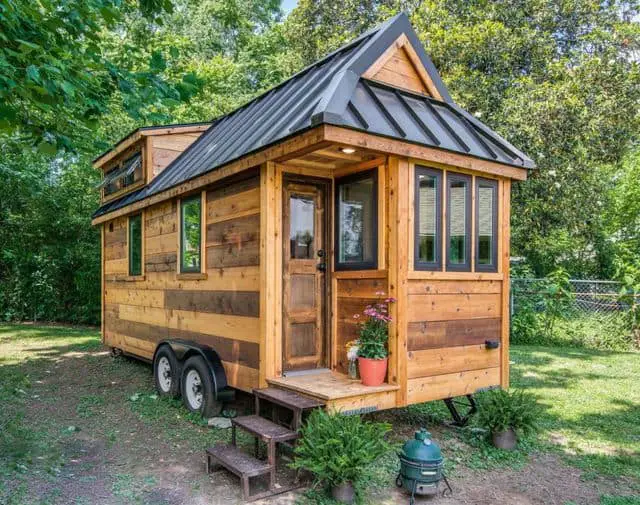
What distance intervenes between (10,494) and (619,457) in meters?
4.74

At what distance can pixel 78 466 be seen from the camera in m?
4.04

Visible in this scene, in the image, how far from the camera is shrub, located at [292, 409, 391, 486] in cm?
329

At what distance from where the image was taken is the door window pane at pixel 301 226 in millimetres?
4977

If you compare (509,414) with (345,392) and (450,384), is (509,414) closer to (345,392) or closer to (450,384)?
(450,384)

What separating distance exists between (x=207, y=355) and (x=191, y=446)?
95 centimetres

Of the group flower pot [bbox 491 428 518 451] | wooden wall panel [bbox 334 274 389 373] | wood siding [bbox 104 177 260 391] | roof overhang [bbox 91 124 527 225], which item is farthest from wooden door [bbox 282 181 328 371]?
flower pot [bbox 491 428 518 451]

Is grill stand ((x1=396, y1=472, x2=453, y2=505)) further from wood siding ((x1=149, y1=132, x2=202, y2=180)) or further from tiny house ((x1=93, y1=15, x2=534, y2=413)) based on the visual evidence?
wood siding ((x1=149, y1=132, x2=202, y2=180))

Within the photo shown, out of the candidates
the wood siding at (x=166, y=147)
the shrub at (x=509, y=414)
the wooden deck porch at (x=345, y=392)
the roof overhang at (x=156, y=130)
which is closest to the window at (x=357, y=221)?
the wooden deck porch at (x=345, y=392)

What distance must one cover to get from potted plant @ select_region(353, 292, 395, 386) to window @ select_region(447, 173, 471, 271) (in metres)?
0.85

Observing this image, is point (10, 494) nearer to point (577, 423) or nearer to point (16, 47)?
point (16, 47)

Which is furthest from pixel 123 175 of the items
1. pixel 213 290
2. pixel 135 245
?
pixel 213 290

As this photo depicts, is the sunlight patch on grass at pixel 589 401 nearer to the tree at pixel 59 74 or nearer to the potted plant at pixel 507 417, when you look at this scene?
the potted plant at pixel 507 417

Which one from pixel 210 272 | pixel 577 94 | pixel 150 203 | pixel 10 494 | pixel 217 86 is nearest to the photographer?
pixel 10 494

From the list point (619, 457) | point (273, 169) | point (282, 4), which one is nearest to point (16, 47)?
point (273, 169)
